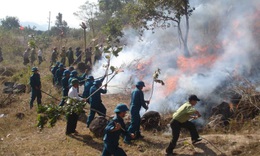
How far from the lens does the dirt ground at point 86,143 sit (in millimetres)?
6609

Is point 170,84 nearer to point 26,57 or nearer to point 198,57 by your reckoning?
point 198,57

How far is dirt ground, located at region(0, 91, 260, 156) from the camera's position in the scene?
260 inches

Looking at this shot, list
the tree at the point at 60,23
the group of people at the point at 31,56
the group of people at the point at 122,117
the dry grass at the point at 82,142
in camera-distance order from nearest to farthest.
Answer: the group of people at the point at 122,117 → the dry grass at the point at 82,142 → the group of people at the point at 31,56 → the tree at the point at 60,23

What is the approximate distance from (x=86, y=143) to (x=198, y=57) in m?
10.1

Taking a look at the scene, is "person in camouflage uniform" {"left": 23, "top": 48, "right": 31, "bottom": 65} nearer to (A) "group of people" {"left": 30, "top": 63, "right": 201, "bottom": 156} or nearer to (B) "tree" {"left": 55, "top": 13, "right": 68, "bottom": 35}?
(A) "group of people" {"left": 30, "top": 63, "right": 201, "bottom": 156}

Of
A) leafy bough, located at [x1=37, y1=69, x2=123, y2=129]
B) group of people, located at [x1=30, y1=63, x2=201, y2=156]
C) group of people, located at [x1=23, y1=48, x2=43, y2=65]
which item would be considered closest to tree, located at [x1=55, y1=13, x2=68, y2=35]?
group of people, located at [x1=23, y1=48, x2=43, y2=65]

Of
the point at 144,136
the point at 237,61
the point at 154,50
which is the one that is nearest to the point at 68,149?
the point at 144,136

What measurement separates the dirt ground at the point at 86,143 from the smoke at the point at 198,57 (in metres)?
2.27

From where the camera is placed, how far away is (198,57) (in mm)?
15930

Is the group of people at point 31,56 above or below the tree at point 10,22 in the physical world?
below

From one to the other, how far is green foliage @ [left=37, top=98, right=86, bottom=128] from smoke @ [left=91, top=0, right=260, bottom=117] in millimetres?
4154

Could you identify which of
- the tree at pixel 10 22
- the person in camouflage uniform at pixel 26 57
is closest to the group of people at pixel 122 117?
the person in camouflage uniform at pixel 26 57

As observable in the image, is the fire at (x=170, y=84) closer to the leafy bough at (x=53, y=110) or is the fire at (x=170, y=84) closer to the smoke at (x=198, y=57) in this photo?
the smoke at (x=198, y=57)

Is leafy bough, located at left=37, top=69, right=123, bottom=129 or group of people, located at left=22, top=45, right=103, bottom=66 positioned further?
group of people, located at left=22, top=45, right=103, bottom=66
